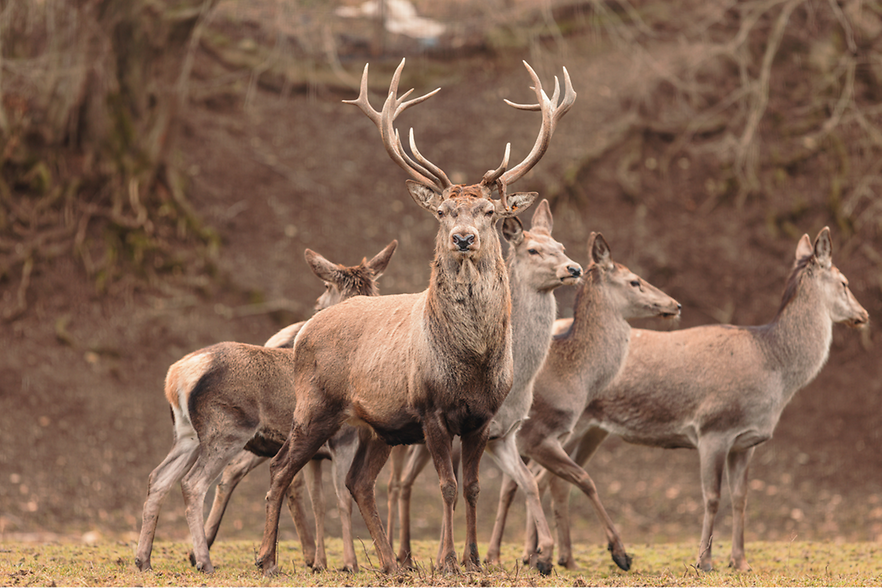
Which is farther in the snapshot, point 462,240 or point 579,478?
point 579,478

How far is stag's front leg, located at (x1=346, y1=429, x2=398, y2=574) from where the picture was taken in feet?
23.5

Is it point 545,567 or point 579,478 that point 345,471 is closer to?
point 545,567

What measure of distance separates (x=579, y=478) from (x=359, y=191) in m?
11.3

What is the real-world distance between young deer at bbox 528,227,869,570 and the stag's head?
3218 mm

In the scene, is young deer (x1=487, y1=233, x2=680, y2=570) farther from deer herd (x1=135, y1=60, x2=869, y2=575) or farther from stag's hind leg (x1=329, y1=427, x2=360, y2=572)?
stag's hind leg (x1=329, y1=427, x2=360, y2=572)

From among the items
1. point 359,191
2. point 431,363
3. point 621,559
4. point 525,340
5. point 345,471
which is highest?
point 359,191

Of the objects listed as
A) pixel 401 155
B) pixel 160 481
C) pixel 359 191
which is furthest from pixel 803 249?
pixel 359 191

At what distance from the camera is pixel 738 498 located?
955cm

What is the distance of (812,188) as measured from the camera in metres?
19.1

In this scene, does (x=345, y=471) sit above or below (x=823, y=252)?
below

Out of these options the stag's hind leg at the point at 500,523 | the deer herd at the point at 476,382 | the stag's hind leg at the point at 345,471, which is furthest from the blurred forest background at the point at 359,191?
the stag's hind leg at the point at 345,471

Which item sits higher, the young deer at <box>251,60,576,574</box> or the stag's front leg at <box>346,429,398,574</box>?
the young deer at <box>251,60,576,574</box>

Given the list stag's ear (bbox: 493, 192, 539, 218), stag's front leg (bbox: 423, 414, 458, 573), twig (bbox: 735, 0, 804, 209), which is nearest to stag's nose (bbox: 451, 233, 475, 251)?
stag's ear (bbox: 493, 192, 539, 218)

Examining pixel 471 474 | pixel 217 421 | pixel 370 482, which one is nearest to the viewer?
pixel 471 474
